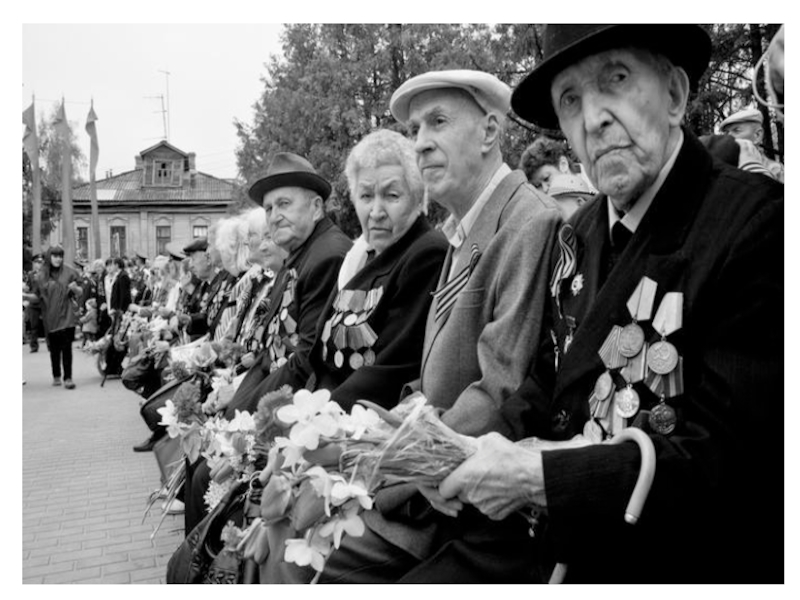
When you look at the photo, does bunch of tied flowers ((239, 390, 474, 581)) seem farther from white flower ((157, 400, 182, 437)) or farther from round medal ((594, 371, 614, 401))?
white flower ((157, 400, 182, 437))

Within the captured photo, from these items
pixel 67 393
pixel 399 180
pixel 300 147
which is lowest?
pixel 67 393

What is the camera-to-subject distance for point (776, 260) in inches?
59.3

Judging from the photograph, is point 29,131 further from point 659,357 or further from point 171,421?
point 659,357

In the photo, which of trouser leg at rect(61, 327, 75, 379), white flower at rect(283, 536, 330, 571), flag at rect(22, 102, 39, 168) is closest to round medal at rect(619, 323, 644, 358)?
white flower at rect(283, 536, 330, 571)

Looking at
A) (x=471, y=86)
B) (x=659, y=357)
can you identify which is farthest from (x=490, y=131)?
(x=659, y=357)

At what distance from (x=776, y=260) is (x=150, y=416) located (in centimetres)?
497

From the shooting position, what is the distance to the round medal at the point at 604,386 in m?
1.68

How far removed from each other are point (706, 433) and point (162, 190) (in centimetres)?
4023

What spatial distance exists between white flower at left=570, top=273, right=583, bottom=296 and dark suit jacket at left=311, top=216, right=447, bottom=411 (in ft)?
3.08

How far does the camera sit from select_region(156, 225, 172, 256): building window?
3722cm

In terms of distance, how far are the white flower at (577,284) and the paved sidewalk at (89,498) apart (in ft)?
10.0

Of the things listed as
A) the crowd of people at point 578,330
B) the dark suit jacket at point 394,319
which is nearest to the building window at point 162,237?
the dark suit jacket at point 394,319

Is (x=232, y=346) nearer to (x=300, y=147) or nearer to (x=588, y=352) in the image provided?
(x=588, y=352)
